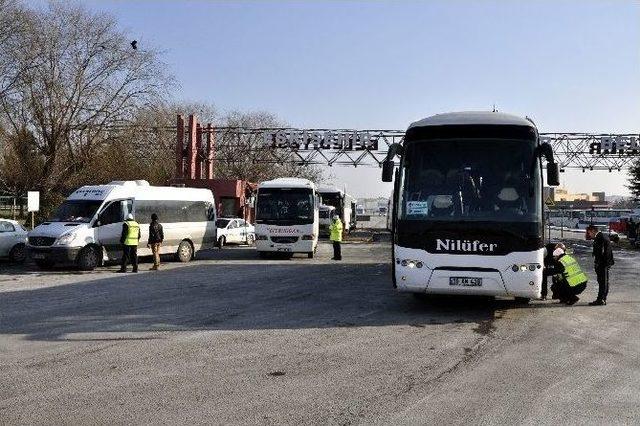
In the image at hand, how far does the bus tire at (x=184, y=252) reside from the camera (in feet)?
73.6

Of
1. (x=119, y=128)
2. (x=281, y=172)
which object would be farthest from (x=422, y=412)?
(x=281, y=172)

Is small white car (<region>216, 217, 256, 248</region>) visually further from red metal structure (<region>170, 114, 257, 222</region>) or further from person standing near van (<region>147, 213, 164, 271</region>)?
person standing near van (<region>147, 213, 164, 271</region>)

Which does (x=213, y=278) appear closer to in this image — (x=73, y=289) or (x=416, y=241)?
(x=73, y=289)

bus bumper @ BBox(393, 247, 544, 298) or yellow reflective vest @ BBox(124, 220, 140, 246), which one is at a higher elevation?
yellow reflective vest @ BBox(124, 220, 140, 246)

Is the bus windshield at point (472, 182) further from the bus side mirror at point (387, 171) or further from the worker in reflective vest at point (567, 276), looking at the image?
the worker in reflective vest at point (567, 276)

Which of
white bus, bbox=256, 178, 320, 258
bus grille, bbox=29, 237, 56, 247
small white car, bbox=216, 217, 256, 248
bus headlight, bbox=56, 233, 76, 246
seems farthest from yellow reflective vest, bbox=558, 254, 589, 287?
small white car, bbox=216, 217, 256, 248

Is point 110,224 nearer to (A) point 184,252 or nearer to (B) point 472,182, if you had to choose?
(A) point 184,252

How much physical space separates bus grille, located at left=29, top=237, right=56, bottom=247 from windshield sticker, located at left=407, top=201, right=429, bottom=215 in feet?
37.9

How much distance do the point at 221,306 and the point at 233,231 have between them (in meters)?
20.4

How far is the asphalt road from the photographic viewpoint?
5.77 m

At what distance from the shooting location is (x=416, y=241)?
34.8 ft

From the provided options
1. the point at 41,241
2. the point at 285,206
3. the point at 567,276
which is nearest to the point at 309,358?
the point at 567,276

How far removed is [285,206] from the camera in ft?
79.4

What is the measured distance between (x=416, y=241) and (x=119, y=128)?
26.9 m
